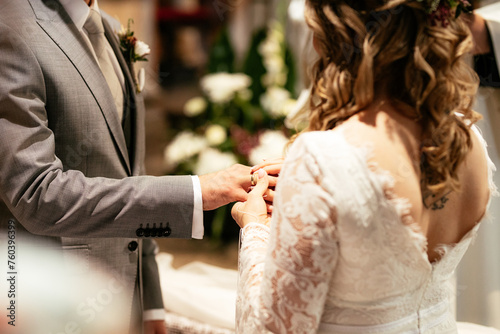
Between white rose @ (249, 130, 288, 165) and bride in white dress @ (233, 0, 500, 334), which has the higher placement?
bride in white dress @ (233, 0, 500, 334)

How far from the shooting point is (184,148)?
11.2 feet

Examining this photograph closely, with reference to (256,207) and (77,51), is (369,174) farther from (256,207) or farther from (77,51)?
(77,51)

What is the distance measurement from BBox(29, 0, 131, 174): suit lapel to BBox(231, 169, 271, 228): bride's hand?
15.0 inches

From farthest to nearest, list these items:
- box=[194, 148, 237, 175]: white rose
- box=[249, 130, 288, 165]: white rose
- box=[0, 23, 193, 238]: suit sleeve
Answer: box=[194, 148, 237, 175]: white rose → box=[249, 130, 288, 165]: white rose → box=[0, 23, 193, 238]: suit sleeve

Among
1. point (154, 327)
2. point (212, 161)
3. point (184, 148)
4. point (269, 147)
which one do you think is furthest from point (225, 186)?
point (184, 148)

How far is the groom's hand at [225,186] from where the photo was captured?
4.66 ft

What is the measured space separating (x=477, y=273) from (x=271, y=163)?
1128mm

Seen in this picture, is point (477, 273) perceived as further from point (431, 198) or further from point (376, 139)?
point (376, 139)

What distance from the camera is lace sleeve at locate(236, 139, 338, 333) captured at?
3.29ft

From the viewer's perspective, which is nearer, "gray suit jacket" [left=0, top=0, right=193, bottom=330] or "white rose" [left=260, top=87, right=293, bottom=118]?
"gray suit jacket" [left=0, top=0, right=193, bottom=330]

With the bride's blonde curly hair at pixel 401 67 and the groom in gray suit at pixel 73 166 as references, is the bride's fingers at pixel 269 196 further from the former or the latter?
the bride's blonde curly hair at pixel 401 67

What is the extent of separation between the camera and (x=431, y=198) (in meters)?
1.09

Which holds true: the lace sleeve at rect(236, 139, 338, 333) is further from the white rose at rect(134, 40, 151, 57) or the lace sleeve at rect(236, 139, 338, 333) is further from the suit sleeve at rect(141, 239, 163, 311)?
the white rose at rect(134, 40, 151, 57)

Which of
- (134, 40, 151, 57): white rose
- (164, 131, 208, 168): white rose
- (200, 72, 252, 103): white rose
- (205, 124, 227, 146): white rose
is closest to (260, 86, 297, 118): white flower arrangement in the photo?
(200, 72, 252, 103): white rose
